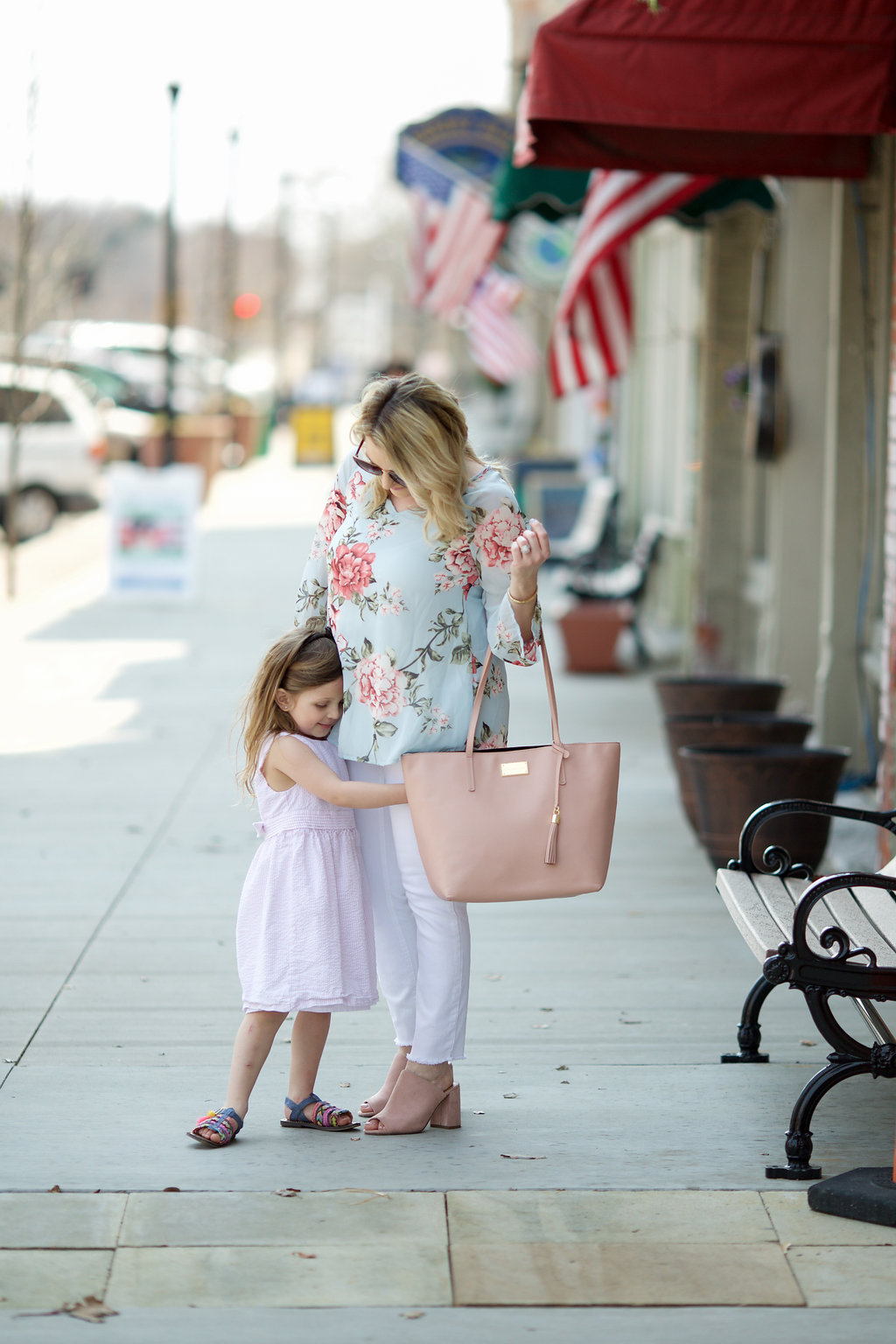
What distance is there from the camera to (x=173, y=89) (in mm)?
18781

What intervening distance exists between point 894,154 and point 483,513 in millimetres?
4331

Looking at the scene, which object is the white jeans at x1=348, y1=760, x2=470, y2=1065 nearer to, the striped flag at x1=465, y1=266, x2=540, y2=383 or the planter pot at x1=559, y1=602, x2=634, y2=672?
the planter pot at x1=559, y1=602, x2=634, y2=672

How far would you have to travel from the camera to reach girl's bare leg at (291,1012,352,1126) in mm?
4203

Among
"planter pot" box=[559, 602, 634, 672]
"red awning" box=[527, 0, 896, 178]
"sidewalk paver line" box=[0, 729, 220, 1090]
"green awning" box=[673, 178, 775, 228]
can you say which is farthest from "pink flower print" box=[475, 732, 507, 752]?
"planter pot" box=[559, 602, 634, 672]

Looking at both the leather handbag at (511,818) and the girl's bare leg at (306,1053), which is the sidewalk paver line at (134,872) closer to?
the girl's bare leg at (306,1053)

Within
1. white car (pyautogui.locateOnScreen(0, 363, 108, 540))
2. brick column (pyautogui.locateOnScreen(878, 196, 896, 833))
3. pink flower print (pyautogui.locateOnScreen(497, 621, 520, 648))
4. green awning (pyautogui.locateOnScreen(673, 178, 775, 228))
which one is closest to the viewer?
pink flower print (pyautogui.locateOnScreen(497, 621, 520, 648))

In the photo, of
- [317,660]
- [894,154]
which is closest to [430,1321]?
[317,660]

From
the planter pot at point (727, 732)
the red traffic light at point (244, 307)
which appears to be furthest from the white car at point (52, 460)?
the red traffic light at point (244, 307)

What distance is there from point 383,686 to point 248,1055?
95cm

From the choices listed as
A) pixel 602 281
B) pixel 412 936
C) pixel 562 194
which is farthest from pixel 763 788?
pixel 602 281

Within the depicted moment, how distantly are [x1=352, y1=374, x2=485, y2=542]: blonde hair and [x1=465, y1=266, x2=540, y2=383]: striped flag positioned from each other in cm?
1379

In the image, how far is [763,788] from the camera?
6.27m

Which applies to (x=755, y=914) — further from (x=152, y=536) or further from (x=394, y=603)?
(x=152, y=536)

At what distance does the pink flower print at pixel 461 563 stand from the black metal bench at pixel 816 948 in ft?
3.45
